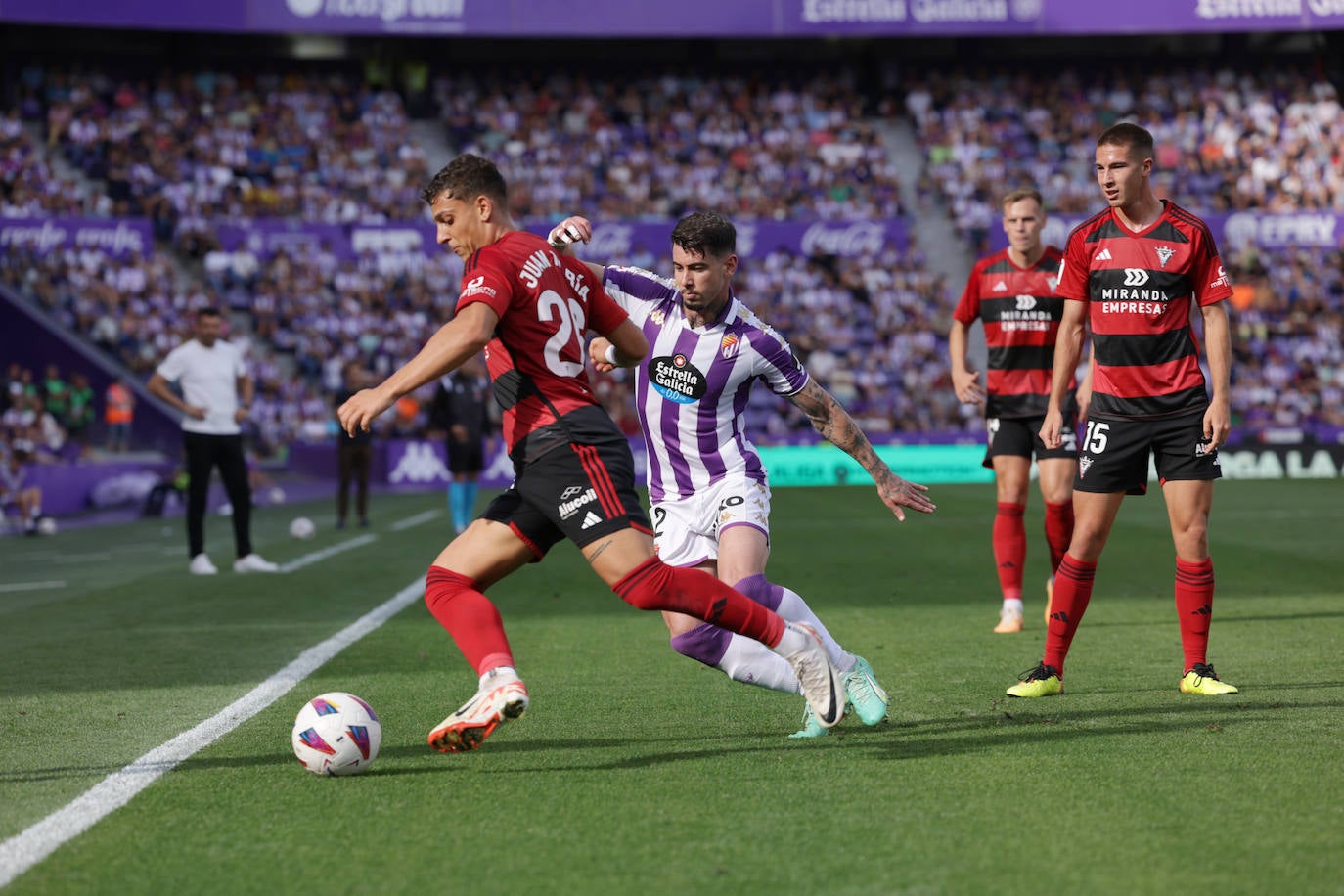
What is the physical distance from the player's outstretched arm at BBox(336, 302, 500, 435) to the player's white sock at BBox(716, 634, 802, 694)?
5.01 ft

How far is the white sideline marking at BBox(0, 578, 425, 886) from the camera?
375 cm

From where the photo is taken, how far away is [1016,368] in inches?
327

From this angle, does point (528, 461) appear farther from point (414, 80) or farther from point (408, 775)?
point (414, 80)

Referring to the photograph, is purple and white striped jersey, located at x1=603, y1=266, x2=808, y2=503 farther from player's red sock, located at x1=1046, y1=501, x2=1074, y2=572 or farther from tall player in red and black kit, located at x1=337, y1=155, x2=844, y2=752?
player's red sock, located at x1=1046, y1=501, x2=1074, y2=572

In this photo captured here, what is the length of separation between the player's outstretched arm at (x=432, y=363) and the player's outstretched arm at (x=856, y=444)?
1.41m

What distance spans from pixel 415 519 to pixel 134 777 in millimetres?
14335

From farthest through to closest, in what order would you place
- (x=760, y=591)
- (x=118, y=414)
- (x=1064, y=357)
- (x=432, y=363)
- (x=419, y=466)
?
(x=419, y=466)
(x=118, y=414)
(x=1064, y=357)
(x=760, y=591)
(x=432, y=363)

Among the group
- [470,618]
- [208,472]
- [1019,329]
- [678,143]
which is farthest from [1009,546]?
[678,143]

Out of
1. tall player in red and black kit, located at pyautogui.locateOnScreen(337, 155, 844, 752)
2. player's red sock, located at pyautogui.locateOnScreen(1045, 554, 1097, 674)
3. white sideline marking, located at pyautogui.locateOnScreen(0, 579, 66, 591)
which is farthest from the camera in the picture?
white sideline marking, located at pyautogui.locateOnScreen(0, 579, 66, 591)

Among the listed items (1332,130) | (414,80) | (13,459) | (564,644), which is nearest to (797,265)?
(414,80)

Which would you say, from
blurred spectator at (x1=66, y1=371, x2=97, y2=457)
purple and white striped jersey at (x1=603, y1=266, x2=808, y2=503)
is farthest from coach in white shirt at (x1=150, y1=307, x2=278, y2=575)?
blurred spectator at (x1=66, y1=371, x2=97, y2=457)

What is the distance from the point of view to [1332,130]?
36156 millimetres

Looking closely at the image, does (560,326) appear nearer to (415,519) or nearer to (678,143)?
(415,519)

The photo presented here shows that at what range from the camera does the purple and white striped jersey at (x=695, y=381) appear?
5375mm
